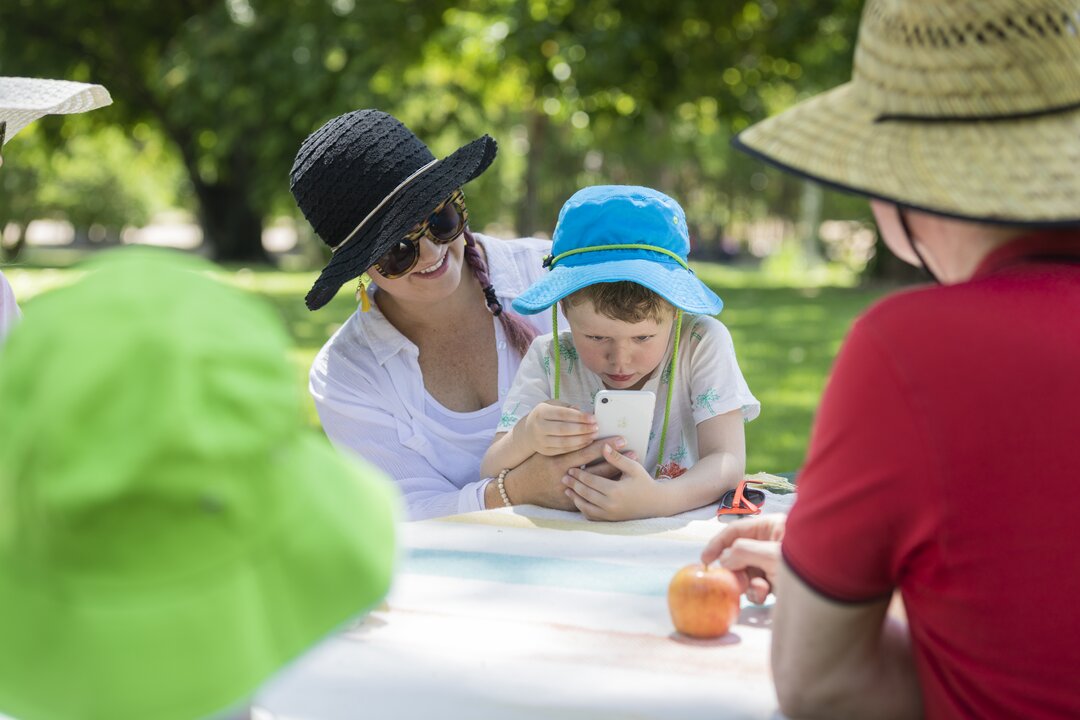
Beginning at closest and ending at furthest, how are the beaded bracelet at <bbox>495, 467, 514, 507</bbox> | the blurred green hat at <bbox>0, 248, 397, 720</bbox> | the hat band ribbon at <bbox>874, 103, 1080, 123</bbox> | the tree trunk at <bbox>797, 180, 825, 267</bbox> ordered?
the blurred green hat at <bbox>0, 248, 397, 720</bbox> < the hat band ribbon at <bbox>874, 103, 1080, 123</bbox> < the beaded bracelet at <bbox>495, 467, 514, 507</bbox> < the tree trunk at <bbox>797, 180, 825, 267</bbox>

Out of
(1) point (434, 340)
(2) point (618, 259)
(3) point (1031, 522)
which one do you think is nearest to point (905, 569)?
(3) point (1031, 522)

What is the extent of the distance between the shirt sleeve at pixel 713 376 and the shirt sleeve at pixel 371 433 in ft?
2.28

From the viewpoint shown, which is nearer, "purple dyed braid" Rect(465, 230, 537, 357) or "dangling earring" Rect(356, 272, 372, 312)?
"dangling earring" Rect(356, 272, 372, 312)

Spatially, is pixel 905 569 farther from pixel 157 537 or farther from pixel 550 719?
pixel 157 537

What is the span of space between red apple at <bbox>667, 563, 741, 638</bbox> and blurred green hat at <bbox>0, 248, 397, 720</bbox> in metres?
0.78

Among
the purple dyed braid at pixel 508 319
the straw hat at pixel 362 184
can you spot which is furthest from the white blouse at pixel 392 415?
the straw hat at pixel 362 184

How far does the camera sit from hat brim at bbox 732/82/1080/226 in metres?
1.35

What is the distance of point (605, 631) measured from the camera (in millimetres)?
1834

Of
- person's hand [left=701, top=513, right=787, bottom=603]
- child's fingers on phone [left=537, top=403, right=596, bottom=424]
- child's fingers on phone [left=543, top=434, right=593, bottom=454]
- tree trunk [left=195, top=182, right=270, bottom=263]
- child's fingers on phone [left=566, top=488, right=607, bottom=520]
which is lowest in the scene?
tree trunk [left=195, top=182, right=270, bottom=263]

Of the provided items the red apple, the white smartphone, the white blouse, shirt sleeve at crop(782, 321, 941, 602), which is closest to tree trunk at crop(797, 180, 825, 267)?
the white blouse

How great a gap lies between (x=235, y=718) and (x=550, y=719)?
1.38ft

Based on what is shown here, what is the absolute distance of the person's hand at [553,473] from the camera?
2512 millimetres

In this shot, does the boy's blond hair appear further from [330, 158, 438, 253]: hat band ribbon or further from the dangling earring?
the dangling earring

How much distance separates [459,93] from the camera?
21.5 m
